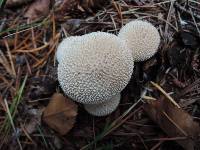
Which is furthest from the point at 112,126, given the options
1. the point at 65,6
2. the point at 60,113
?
the point at 65,6

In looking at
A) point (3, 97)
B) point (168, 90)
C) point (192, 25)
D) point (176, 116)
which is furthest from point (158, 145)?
point (3, 97)

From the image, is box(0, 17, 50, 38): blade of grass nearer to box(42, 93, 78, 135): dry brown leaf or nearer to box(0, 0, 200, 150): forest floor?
box(0, 0, 200, 150): forest floor

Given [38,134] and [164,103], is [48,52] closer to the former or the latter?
[38,134]

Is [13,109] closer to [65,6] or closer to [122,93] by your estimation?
[122,93]

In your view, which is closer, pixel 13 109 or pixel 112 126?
pixel 112 126

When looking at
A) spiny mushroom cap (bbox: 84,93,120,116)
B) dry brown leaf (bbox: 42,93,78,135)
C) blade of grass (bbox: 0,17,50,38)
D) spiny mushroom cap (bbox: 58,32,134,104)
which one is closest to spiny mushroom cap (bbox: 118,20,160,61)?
spiny mushroom cap (bbox: 58,32,134,104)

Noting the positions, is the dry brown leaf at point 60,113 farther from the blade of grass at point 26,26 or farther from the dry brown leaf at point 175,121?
Answer: the blade of grass at point 26,26
